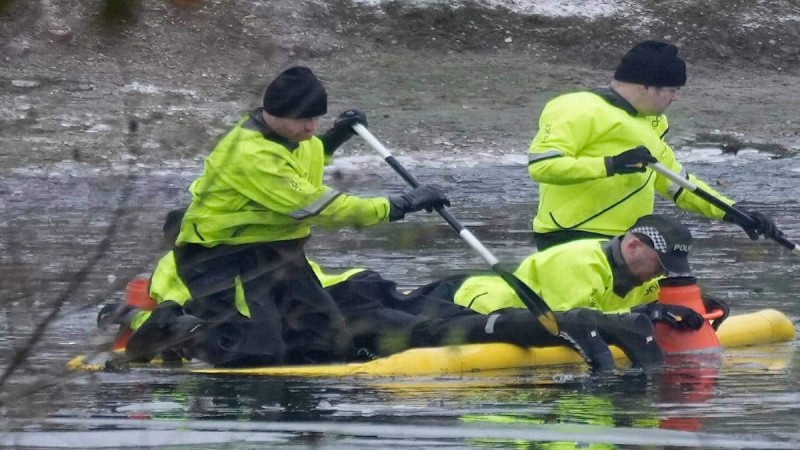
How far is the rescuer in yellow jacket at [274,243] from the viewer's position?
746cm

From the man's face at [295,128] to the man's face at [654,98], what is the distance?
6.08 feet

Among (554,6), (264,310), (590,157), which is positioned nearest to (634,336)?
(590,157)

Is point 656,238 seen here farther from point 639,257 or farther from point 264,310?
point 264,310

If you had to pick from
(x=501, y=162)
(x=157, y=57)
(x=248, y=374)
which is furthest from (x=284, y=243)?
(x=157, y=57)

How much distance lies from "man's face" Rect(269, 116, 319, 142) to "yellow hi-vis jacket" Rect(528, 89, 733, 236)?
4.08 feet

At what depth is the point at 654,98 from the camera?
8.68 m

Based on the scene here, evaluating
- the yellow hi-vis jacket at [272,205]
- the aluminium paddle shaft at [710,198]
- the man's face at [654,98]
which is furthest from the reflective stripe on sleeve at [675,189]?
the yellow hi-vis jacket at [272,205]

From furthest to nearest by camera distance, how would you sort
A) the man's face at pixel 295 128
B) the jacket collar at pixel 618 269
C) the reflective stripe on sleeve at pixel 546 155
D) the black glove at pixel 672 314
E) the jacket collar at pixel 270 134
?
the reflective stripe on sleeve at pixel 546 155
the black glove at pixel 672 314
the jacket collar at pixel 618 269
the man's face at pixel 295 128
the jacket collar at pixel 270 134

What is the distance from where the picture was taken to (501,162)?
65.4ft

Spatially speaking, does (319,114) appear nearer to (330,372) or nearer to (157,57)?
(330,372)

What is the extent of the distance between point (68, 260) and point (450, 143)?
17.2 meters

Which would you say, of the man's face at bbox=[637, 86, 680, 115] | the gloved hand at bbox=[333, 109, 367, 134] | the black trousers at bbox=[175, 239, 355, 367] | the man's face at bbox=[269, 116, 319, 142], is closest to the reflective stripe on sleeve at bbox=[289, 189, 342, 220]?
the black trousers at bbox=[175, 239, 355, 367]

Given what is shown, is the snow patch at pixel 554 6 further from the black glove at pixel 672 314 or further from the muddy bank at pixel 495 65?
the black glove at pixel 672 314

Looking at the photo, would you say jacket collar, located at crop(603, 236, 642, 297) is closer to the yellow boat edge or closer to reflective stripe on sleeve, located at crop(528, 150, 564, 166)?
the yellow boat edge
